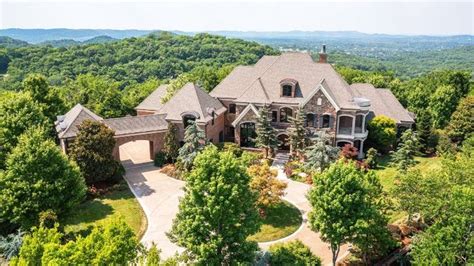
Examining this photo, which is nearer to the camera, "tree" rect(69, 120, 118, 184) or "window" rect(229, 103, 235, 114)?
"tree" rect(69, 120, 118, 184)

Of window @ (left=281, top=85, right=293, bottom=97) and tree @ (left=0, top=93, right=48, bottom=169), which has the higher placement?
window @ (left=281, top=85, right=293, bottom=97)

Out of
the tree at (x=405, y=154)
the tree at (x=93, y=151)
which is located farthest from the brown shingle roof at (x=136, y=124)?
the tree at (x=405, y=154)

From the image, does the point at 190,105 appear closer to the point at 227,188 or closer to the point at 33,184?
the point at 33,184

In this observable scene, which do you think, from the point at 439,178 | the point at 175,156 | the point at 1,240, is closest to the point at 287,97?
A: the point at 175,156

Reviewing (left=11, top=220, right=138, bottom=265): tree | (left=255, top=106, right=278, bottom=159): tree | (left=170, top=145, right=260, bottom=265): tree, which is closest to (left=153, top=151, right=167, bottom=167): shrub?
(left=255, top=106, right=278, bottom=159): tree

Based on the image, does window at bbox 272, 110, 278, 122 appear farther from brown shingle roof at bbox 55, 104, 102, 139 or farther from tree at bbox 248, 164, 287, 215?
brown shingle roof at bbox 55, 104, 102, 139
